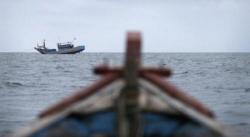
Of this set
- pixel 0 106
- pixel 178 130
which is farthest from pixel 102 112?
pixel 0 106

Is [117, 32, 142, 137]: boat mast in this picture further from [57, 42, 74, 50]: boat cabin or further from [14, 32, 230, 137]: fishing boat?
[57, 42, 74, 50]: boat cabin

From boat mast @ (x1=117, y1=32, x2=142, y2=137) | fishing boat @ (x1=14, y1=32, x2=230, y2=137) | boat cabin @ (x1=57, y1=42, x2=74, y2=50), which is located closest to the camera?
boat mast @ (x1=117, y1=32, x2=142, y2=137)

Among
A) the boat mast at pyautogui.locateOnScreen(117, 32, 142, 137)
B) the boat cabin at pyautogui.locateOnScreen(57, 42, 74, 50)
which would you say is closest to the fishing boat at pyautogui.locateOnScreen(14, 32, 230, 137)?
the boat mast at pyautogui.locateOnScreen(117, 32, 142, 137)

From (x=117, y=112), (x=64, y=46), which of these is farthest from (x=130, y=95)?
(x=64, y=46)

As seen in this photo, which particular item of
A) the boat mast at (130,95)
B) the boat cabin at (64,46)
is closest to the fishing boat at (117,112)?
the boat mast at (130,95)

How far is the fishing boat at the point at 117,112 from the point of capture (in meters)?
4.95

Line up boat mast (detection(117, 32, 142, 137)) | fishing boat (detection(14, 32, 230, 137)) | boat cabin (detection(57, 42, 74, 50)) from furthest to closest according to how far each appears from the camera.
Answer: boat cabin (detection(57, 42, 74, 50)) < fishing boat (detection(14, 32, 230, 137)) < boat mast (detection(117, 32, 142, 137))

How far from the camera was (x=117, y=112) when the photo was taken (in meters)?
4.82

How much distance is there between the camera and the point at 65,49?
125m

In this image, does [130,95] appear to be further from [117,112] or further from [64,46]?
[64,46]

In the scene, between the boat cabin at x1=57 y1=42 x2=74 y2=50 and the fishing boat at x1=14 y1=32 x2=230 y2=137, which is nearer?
the fishing boat at x1=14 y1=32 x2=230 y2=137

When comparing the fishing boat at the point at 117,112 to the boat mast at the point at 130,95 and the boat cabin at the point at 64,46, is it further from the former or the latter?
the boat cabin at the point at 64,46

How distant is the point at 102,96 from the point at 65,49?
121 metres

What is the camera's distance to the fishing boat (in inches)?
195
